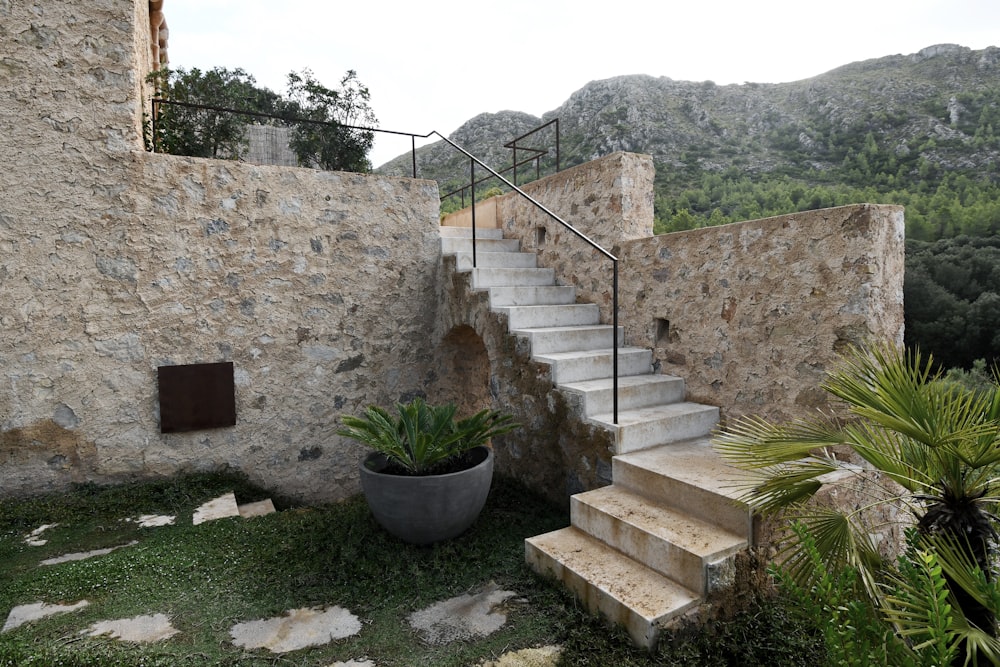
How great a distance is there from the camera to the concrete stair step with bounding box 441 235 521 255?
511 cm

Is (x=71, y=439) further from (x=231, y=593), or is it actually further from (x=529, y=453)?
→ (x=529, y=453)

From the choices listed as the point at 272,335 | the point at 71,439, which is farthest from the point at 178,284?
the point at 71,439

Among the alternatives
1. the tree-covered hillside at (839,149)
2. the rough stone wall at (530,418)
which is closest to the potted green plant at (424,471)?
the rough stone wall at (530,418)

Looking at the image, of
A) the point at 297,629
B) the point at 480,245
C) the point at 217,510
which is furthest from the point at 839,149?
the point at 297,629

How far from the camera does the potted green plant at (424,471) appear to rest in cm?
284

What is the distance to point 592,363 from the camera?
3789mm

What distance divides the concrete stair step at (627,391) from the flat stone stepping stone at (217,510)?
243 centimetres

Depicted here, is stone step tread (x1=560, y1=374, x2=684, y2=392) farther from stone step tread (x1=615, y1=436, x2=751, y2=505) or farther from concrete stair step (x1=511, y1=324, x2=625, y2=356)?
stone step tread (x1=615, y1=436, x2=751, y2=505)

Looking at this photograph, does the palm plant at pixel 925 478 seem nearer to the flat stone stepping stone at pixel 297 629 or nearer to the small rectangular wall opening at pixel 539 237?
the flat stone stepping stone at pixel 297 629

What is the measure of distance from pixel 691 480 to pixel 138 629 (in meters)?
2.66

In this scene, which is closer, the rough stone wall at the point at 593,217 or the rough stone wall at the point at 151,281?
the rough stone wall at the point at 151,281

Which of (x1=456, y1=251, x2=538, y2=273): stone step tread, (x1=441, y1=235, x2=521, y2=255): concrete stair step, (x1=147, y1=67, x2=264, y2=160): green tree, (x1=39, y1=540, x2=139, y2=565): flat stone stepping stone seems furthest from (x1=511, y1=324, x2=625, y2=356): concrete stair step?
(x1=147, y1=67, x2=264, y2=160): green tree

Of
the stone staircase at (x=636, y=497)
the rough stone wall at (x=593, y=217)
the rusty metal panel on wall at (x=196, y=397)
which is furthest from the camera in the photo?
the rough stone wall at (x=593, y=217)

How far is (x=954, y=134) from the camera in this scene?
20.5 m
